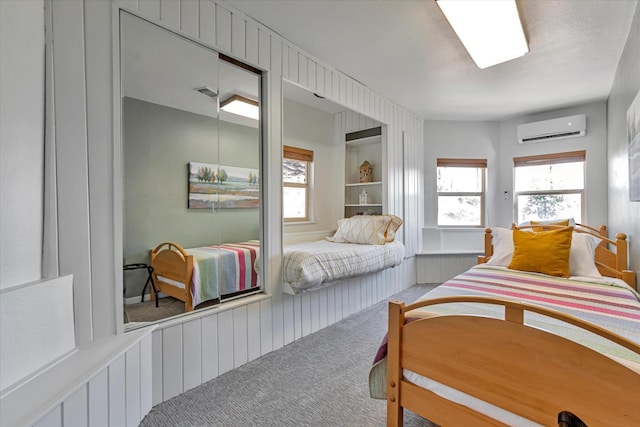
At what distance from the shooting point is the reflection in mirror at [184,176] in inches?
63.9

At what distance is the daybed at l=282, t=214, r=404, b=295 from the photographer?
2.34 metres

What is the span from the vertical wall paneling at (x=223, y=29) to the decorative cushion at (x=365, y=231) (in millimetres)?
2119

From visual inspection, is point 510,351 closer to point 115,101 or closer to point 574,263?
point 574,263

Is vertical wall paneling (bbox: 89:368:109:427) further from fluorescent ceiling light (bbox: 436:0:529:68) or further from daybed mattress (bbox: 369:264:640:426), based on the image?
fluorescent ceiling light (bbox: 436:0:529:68)

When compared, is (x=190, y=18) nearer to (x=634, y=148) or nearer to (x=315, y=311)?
(x=315, y=311)

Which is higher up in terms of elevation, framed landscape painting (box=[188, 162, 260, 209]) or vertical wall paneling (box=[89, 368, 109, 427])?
framed landscape painting (box=[188, 162, 260, 209])

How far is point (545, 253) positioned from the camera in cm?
232

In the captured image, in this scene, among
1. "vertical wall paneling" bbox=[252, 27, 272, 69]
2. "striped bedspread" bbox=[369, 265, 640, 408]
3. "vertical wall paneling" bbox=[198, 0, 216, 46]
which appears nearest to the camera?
"striped bedspread" bbox=[369, 265, 640, 408]

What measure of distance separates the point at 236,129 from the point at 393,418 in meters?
1.95

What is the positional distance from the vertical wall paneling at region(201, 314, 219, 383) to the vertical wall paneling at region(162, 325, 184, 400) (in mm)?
145

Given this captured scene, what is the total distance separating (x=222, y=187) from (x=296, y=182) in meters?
1.66

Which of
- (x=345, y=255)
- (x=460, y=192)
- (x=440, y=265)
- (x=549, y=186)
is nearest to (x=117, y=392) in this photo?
(x=345, y=255)

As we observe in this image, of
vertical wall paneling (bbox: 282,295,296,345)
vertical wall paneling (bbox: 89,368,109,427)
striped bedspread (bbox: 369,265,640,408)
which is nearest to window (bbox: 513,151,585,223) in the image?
striped bedspread (bbox: 369,265,640,408)

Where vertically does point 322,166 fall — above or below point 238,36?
below
